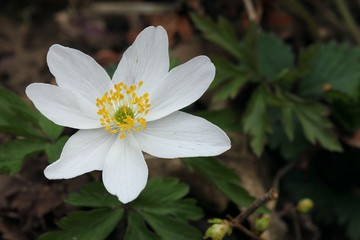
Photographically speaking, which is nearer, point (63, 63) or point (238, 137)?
point (63, 63)

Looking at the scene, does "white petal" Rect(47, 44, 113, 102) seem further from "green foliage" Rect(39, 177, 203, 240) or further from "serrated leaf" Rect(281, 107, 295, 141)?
"serrated leaf" Rect(281, 107, 295, 141)

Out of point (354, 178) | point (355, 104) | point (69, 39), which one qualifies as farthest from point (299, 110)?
point (69, 39)

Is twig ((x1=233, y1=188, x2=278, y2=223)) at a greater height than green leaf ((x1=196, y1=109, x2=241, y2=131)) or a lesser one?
lesser

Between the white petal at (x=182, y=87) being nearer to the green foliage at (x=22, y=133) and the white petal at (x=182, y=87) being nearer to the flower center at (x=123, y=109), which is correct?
the flower center at (x=123, y=109)

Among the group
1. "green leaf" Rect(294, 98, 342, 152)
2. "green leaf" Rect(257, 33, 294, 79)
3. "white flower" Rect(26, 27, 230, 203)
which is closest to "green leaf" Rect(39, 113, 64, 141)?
"white flower" Rect(26, 27, 230, 203)

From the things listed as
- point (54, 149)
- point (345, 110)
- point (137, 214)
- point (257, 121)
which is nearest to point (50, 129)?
point (54, 149)

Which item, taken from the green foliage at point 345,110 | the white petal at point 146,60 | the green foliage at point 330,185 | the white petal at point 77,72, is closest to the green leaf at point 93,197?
the white petal at point 77,72

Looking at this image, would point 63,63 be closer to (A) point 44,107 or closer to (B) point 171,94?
(A) point 44,107
